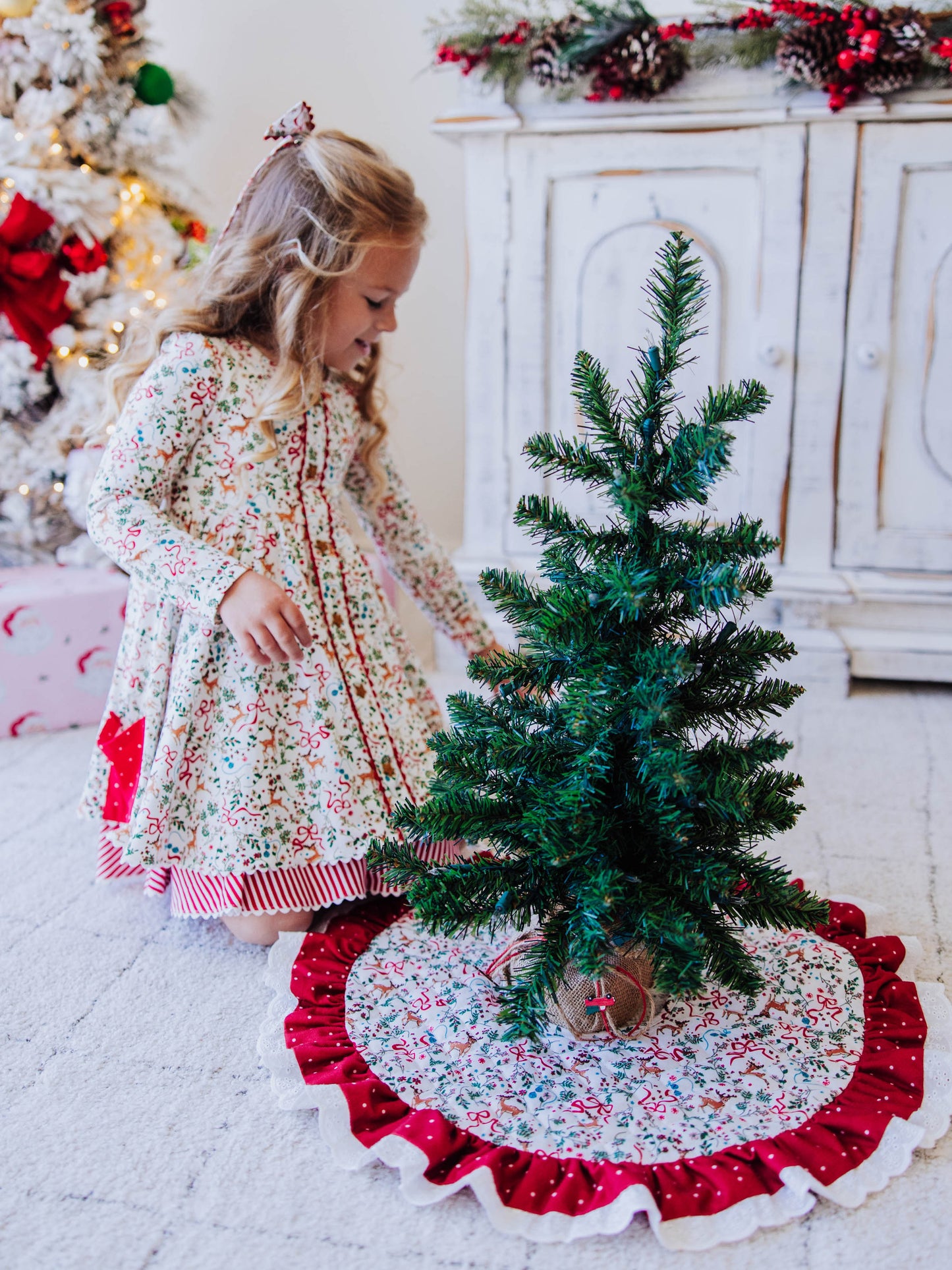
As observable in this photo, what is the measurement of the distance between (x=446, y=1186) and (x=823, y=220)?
1.46 meters

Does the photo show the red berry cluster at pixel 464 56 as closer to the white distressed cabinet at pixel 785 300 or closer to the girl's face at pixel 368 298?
the white distressed cabinet at pixel 785 300

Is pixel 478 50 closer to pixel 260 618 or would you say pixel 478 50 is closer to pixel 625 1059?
pixel 260 618

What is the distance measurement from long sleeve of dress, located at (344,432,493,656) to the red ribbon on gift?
14.1 inches

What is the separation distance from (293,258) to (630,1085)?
0.83 metres

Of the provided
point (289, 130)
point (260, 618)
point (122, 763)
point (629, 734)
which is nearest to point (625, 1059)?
point (629, 734)

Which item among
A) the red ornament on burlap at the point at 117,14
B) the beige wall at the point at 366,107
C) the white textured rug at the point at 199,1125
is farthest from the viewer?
the beige wall at the point at 366,107

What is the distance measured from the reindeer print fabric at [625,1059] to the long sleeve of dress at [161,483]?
38cm

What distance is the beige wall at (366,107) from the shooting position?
2010 mm

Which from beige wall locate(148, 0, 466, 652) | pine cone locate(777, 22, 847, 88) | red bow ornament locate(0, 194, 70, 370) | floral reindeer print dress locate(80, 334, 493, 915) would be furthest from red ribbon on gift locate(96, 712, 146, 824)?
pine cone locate(777, 22, 847, 88)

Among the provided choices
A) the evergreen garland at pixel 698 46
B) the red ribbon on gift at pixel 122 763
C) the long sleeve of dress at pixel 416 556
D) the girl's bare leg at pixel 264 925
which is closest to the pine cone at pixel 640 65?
the evergreen garland at pixel 698 46

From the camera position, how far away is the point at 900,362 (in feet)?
5.38

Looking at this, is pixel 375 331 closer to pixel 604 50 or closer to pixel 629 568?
pixel 629 568

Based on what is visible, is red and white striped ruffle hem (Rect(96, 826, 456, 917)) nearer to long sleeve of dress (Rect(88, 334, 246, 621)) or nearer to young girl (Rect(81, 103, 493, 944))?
young girl (Rect(81, 103, 493, 944))

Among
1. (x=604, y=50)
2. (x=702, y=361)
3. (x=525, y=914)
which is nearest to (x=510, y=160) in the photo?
(x=604, y=50)
